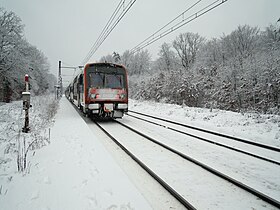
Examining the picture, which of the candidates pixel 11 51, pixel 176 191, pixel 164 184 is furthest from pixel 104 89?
pixel 11 51

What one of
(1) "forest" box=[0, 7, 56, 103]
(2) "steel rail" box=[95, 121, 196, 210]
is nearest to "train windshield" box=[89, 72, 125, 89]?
(2) "steel rail" box=[95, 121, 196, 210]

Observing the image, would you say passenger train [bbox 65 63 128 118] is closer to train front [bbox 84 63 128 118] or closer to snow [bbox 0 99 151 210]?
train front [bbox 84 63 128 118]

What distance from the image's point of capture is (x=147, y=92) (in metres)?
31.1

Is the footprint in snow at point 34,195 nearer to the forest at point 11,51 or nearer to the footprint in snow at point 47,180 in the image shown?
the footprint in snow at point 47,180

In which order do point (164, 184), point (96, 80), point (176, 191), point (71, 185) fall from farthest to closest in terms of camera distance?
point (96, 80) → point (164, 184) → point (71, 185) → point (176, 191)

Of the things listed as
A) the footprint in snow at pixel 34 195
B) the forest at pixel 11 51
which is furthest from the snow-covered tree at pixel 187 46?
the footprint in snow at pixel 34 195

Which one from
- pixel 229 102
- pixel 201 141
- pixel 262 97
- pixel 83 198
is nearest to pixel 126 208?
pixel 83 198

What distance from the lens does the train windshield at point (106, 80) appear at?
9797 mm

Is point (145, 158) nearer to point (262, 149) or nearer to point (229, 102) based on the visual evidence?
point (262, 149)

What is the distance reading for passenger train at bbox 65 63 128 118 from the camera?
31.6 feet

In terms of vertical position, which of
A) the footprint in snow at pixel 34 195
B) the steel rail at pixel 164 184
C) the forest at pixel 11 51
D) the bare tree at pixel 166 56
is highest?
the bare tree at pixel 166 56

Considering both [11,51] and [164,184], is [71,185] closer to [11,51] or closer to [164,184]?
[164,184]

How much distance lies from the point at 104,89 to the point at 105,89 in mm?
57

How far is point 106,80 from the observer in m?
10.0
